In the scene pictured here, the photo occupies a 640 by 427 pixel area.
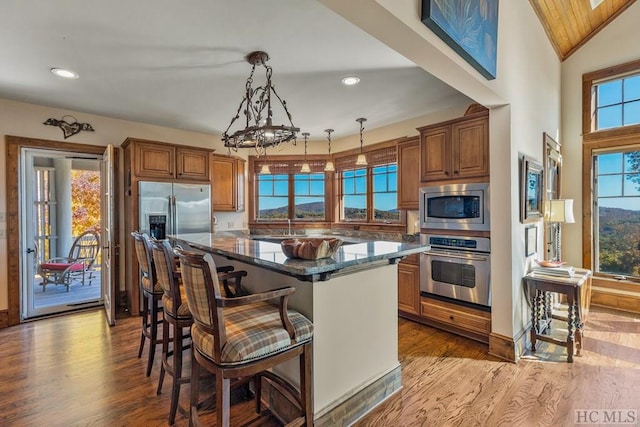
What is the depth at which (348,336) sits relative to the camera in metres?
2.04

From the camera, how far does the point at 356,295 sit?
2.08 meters

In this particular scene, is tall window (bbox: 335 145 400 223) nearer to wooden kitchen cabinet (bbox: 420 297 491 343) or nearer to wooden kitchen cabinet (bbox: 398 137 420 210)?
wooden kitchen cabinet (bbox: 398 137 420 210)

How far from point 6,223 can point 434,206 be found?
4.90m

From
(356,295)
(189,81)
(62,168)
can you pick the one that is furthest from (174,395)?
(62,168)

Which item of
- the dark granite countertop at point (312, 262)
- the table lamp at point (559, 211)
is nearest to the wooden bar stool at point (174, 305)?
the dark granite countertop at point (312, 262)

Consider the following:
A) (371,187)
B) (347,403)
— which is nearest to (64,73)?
(347,403)

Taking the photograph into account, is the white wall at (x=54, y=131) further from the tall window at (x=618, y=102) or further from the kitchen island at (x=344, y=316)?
the tall window at (x=618, y=102)

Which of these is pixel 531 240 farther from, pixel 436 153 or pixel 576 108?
pixel 576 108

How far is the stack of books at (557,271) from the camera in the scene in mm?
2963

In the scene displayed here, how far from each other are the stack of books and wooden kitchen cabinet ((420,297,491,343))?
721 millimetres

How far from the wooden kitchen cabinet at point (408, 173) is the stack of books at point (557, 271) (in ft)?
4.79

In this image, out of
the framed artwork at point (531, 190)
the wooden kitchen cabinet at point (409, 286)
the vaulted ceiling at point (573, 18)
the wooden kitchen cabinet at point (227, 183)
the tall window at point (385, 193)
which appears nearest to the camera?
the framed artwork at point (531, 190)

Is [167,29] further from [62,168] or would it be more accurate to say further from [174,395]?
[62,168]

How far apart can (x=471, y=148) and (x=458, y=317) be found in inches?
67.0
